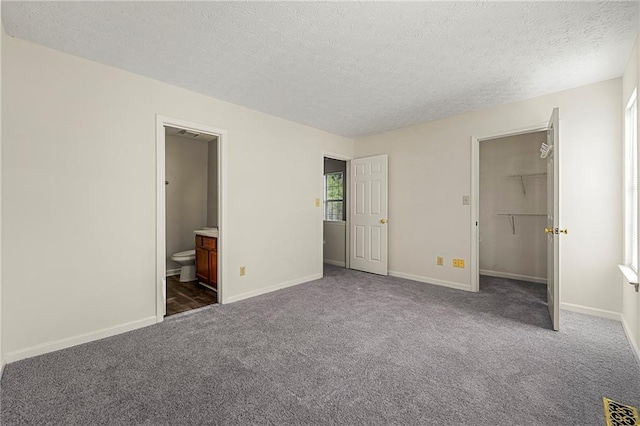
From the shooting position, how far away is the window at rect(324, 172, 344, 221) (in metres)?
6.02

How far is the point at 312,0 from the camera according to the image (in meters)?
1.76

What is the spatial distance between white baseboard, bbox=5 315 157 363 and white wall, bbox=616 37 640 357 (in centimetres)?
407

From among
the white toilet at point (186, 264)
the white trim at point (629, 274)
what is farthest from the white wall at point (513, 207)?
the white toilet at point (186, 264)

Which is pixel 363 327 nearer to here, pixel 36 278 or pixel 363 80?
pixel 363 80

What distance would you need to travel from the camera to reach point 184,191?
5.21m

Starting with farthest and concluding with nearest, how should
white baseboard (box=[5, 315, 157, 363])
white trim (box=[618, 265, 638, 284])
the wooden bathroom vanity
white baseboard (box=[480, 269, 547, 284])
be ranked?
white baseboard (box=[480, 269, 547, 284])
the wooden bathroom vanity
white trim (box=[618, 265, 638, 284])
white baseboard (box=[5, 315, 157, 363])

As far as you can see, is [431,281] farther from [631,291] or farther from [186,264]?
[186,264]

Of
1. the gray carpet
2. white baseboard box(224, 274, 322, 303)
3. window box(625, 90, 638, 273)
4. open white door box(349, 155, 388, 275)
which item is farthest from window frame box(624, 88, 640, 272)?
white baseboard box(224, 274, 322, 303)

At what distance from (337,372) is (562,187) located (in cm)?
311

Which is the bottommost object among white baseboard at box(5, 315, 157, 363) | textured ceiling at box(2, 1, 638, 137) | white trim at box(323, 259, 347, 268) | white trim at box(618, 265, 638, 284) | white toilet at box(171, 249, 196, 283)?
white baseboard at box(5, 315, 157, 363)

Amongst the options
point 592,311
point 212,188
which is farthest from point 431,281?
point 212,188

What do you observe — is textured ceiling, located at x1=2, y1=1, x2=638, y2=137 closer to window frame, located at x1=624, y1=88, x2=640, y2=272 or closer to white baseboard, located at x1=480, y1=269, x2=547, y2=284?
window frame, located at x1=624, y1=88, x2=640, y2=272

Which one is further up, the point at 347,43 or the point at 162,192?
the point at 347,43

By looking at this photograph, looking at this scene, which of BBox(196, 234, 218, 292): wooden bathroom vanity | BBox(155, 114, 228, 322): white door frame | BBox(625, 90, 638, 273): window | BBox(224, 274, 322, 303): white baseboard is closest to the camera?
BBox(625, 90, 638, 273): window
